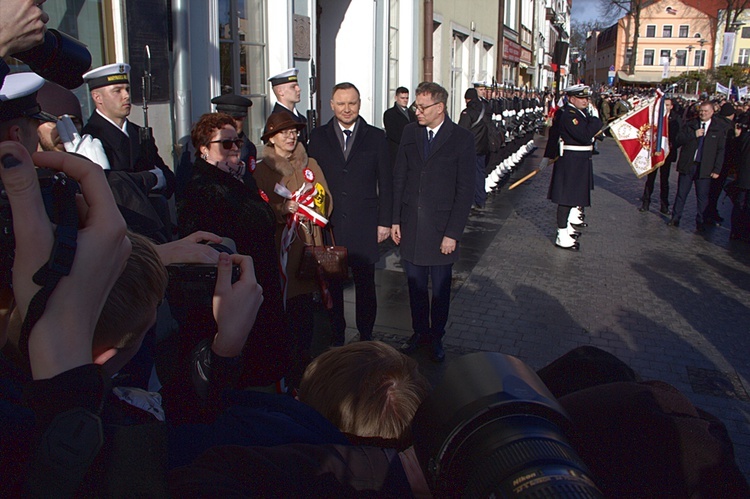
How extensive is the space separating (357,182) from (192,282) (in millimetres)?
3002

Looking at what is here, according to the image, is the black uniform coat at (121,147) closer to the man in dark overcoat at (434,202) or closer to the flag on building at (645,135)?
the man in dark overcoat at (434,202)

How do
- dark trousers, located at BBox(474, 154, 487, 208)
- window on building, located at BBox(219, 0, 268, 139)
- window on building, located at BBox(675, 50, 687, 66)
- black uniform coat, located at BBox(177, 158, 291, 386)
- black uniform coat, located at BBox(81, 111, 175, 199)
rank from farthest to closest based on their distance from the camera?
window on building, located at BBox(675, 50, 687, 66)
dark trousers, located at BBox(474, 154, 487, 208)
window on building, located at BBox(219, 0, 268, 139)
black uniform coat, located at BBox(81, 111, 175, 199)
black uniform coat, located at BBox(177, 158, 291, 386)

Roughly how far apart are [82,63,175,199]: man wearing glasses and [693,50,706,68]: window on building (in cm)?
8126

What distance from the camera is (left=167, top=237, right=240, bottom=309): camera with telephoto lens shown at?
151 cm

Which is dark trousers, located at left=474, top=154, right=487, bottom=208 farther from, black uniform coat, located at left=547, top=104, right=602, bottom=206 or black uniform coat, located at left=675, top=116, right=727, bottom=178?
black uniform coat, located at left=675, top=116, right=727, bottom=178

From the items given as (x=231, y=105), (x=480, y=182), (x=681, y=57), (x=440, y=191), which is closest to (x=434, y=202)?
(x=440, y=191)

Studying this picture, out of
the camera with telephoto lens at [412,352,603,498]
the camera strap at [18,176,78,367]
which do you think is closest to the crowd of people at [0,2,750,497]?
the camera strap at [18,176,78,367]

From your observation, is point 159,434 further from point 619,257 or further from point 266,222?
point 619,257

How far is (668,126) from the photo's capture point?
942 centimetres

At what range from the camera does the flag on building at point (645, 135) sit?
28.9 ft

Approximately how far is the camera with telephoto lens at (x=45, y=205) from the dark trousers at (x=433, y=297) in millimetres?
3572

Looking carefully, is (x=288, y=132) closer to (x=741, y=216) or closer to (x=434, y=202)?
(x=434, y=202)

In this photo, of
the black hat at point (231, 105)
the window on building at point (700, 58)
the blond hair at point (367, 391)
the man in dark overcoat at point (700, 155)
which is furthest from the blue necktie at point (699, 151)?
the window on building at point (700, 58)

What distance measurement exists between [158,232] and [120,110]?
1.19 metres
